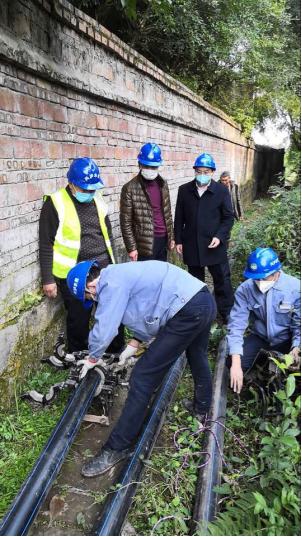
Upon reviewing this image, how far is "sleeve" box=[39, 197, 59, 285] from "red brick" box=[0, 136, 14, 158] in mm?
564

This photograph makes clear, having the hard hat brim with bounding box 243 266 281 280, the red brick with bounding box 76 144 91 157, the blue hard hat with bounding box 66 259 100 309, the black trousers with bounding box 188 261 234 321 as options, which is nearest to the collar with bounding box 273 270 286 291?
the hard hat brim with bounding box 243 266 281 280

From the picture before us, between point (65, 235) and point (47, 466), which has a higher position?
point (65, 235)

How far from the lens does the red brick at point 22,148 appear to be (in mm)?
3521

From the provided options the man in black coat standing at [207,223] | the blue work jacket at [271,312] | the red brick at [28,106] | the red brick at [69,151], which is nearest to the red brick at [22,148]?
the red brick at [28,106]

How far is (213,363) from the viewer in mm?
4539

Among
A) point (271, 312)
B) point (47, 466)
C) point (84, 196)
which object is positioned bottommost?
point (47, 466)

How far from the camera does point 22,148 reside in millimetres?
3613

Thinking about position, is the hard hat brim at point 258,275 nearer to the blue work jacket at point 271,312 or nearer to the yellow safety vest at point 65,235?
the blue work jacket at point 271,312

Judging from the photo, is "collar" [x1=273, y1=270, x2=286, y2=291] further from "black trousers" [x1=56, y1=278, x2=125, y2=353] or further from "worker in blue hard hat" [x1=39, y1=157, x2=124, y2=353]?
"black trousers" [x1=56, y1=278, x2=125, y2=353]

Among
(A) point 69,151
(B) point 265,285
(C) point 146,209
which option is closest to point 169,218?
(C) point 146,209

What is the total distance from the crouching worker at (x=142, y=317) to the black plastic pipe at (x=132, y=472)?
12cm

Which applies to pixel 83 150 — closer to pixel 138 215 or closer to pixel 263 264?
pixel 138 215

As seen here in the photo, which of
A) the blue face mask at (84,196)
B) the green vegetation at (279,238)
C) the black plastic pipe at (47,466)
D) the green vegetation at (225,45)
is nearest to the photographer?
the black plastic pipe at (47,466)

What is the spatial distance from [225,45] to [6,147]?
9554mm
